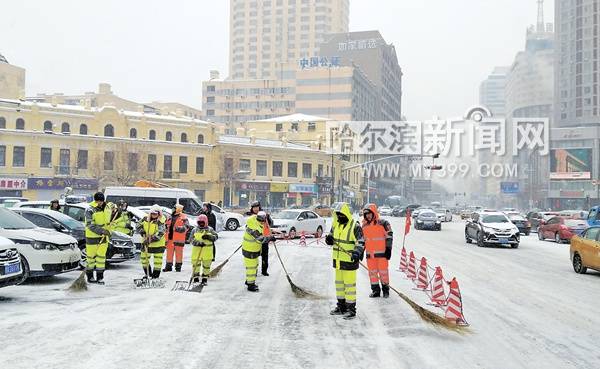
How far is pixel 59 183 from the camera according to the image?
4775 cm

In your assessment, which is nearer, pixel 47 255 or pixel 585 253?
pixel 47 255

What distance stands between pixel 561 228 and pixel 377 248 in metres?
19.0

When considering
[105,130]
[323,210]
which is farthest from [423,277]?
[105,130]

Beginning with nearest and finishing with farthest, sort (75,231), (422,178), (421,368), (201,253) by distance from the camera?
(421,368)
(201,253)
(75,231)
(422,178)

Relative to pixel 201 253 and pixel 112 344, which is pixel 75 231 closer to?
pixel 201 253

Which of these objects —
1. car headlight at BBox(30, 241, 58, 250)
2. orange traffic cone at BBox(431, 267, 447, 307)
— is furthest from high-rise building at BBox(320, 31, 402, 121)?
orange traffic cone at BBox(431, 267, 447, 307)

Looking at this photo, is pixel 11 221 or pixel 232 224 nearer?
pixel 11 221

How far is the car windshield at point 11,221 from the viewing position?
1043cm

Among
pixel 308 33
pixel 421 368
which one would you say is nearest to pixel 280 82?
pixel 308 33

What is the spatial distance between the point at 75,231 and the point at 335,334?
338 inches

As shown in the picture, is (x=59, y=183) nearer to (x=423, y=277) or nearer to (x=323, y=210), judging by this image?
(x=323, y=210)

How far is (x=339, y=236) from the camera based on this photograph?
8375 mm

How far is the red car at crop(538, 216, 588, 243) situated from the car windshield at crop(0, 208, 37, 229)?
22.7 m

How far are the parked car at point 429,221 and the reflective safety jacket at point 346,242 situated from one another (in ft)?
93.2
